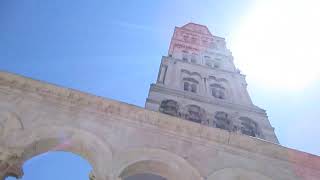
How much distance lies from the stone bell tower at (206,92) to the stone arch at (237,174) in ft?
22.5

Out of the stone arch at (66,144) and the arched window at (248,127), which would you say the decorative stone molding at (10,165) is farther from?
the arched window at (248,127)

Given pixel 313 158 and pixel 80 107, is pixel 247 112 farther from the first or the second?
pixel 80 107

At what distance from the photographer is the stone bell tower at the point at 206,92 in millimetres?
21031

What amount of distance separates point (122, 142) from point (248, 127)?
1120 cm

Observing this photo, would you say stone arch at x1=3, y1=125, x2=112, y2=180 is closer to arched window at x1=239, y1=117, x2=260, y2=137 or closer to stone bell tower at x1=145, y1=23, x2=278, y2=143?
stone bell tower at x1=145, y1=23, x2=278, y2=143

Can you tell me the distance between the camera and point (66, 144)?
39.9 feet

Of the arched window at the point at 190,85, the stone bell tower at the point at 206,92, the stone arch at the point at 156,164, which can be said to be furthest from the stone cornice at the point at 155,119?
the arched window at the point at 190,85

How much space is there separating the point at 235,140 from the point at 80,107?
6085 mm

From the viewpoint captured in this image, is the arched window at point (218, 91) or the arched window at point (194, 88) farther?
the arched window at point (218, 91)

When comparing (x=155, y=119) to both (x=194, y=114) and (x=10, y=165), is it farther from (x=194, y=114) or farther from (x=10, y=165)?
(x=194, y=114)

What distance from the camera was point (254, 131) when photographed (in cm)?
2114

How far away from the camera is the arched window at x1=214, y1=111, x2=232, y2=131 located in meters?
20.7

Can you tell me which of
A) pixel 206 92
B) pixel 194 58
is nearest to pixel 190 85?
pixel 206 92

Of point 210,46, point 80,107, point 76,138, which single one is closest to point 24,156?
point 76,138
